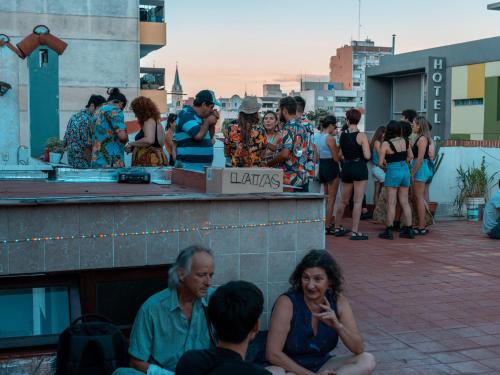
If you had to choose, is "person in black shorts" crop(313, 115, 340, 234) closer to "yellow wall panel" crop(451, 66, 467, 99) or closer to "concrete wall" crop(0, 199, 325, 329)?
"concrete wall" crop(0, 199, 325, 329)

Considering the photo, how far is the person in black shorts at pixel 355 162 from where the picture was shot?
9.88 metres

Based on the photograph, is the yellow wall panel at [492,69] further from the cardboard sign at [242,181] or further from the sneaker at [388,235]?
the cardboard sign at [242,181]

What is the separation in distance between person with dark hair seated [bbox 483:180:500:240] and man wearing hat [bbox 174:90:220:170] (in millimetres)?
4348

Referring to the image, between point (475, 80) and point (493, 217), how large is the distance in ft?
79.6

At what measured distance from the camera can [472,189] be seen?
40.5 feet

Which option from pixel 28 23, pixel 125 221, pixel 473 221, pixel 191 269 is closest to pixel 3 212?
pixel 125 221

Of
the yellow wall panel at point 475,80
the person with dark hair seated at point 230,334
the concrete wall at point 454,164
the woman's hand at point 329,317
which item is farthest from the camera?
the yellow wall panel at point 475,80

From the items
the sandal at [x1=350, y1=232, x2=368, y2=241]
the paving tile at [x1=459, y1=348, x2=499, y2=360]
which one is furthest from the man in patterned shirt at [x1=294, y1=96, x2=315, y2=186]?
the paving tile at [x1=459, y1=348, x2=499, y2=360]

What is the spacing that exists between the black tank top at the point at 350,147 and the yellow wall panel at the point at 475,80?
968 inches

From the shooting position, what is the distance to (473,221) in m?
12.2

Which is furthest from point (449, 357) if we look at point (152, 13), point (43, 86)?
point (152, 13)

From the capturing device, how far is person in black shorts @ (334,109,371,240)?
988 centimetres

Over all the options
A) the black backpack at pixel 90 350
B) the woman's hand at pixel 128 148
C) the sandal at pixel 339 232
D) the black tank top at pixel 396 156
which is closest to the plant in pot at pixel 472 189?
the black tank top at pixel 396 156

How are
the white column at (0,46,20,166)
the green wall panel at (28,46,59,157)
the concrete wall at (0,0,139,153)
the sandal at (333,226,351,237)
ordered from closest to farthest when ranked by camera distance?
the white column at (0,46,20,166) → the sandal at (333,226,351,237) → the green wall panel at (28,46,59,157) → the concrete wall at (0,0,139,153)
